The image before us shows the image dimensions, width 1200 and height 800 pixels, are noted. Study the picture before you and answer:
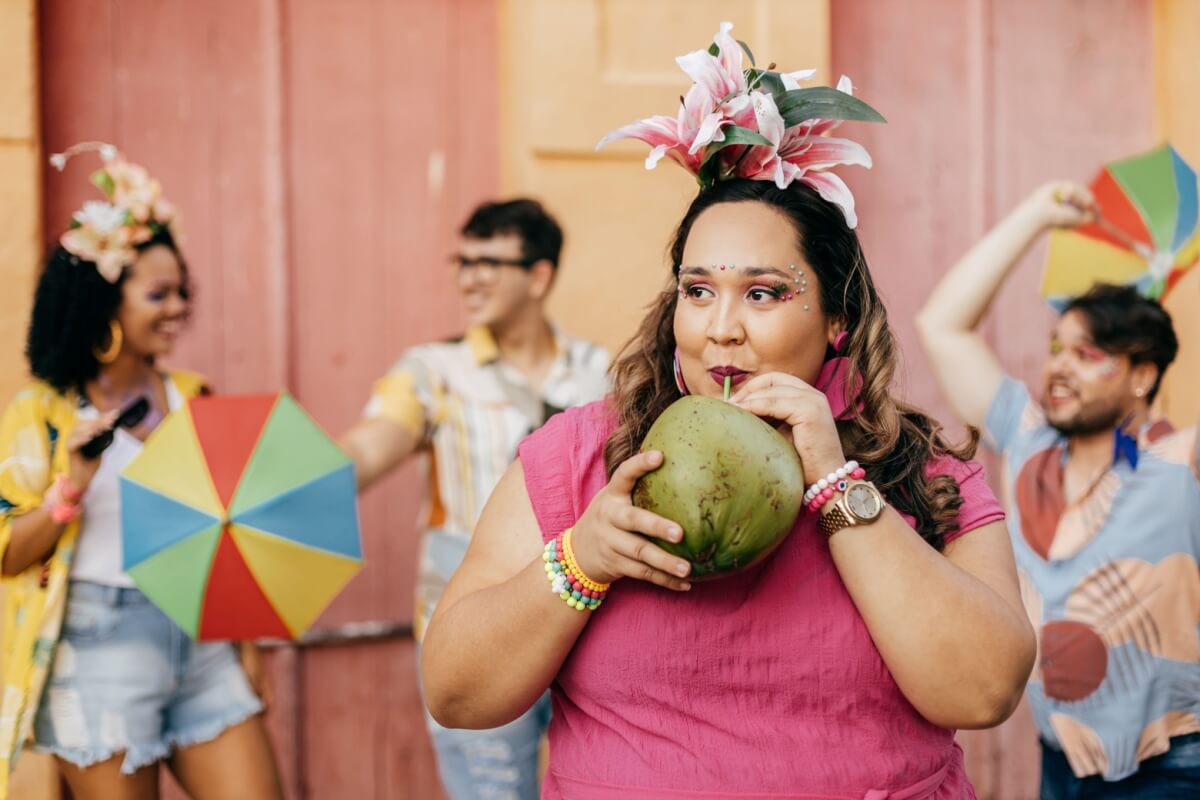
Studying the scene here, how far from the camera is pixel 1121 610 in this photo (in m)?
3.41

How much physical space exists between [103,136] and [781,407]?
11.1 feet

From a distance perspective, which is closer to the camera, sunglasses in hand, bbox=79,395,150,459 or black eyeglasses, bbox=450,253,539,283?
sunglasses in hand, bbox=79,395,150,459

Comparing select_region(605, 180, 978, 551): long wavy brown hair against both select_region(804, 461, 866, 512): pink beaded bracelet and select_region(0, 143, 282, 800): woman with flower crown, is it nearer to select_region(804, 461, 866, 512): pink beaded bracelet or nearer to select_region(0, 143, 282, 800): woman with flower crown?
select_region(804, 461, 866, 512): pink beaded bracelet

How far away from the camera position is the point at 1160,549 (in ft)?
11.2

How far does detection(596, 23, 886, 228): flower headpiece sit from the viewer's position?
2.07 m

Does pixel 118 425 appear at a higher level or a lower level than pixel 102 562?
higher

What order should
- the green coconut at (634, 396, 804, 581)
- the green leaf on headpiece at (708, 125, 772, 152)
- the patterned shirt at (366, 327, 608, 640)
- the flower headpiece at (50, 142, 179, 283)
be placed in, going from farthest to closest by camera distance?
the patterned shirt at (366, 327, 608, 640) → the flower headpiece at (50, 142, 179, 283) → the green leaf on headpiece at (708, 125, 772, 152) → the green coconut at (634, 396, 804, 581)

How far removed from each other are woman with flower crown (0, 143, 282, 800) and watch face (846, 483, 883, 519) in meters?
2.22

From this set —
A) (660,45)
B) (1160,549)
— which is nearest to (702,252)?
(1160,549)

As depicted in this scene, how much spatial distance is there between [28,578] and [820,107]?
8.22 ft

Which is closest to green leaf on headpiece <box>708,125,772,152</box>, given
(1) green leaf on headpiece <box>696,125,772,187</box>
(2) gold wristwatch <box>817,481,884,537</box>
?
(1) green leaf on headpiece <box>696,125,772,187</box>

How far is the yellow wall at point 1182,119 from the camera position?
502cm

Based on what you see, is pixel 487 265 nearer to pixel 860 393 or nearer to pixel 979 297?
pixel 979 297

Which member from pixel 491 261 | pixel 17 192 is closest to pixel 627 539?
pixel 491 261
